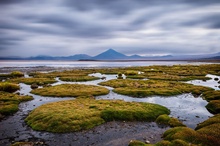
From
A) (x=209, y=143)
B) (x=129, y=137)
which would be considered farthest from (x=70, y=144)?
(x=209, y=143)

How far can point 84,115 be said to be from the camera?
24.4 meters

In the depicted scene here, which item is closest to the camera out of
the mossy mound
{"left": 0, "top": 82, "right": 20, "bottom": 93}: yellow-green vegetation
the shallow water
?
the mossy mound

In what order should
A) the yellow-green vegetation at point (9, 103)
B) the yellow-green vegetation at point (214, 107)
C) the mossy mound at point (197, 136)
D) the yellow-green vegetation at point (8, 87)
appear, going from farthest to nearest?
the yellow-green vegetation at point (8, 87), the yellow-green vegetation at point (214, 107), the yellow-green vegetation at point (9, 103), the mossy mound at point (197, 136)

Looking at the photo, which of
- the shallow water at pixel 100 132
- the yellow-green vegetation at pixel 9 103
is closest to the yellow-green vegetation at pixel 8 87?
the yellow-green vegetation at pixel 9 103

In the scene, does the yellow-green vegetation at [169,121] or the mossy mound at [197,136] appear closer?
the mossy mound at [197,136]

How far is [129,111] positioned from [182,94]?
19.3 meters

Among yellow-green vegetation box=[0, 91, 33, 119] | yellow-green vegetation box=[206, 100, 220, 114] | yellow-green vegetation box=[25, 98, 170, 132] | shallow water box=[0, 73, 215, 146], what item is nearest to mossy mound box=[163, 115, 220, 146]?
shallow water box=[0, 73, 215, 146]

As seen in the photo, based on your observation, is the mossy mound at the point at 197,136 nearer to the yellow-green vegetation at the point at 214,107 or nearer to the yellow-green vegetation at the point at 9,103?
the yellow-green vegetation at the point at 214,107

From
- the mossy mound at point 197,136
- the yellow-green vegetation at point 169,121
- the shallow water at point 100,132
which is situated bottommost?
the shallow water at point 100,132

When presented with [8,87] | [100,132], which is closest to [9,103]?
[8,87]

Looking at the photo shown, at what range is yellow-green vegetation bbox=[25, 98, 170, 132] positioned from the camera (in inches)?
861

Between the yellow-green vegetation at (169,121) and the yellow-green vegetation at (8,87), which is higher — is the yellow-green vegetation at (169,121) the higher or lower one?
the lower one

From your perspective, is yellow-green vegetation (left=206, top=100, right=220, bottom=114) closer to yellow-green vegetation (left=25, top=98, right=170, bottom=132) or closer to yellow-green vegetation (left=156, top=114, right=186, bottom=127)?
yellow-green vegetation (left=25, top=98, right=170, bottom=132)

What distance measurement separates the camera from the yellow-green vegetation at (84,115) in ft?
71.8
